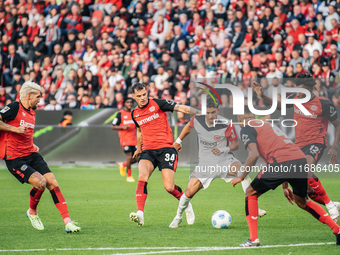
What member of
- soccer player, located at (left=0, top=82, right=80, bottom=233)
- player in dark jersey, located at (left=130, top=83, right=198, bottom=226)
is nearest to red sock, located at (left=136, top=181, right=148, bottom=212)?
player in dark jersey, located at (left=130, top=83, right=198, bottom=226)

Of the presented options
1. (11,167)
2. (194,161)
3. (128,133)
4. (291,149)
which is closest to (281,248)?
(291,149)

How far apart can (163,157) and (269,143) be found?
274 cm

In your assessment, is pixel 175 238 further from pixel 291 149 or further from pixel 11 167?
pixel 11 167

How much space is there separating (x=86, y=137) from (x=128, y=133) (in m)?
3.83

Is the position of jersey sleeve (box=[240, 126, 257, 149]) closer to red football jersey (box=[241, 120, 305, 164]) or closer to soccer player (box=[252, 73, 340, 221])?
red football jersey (box=[241, 120, 305, 164])

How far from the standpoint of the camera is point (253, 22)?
23.0 metres

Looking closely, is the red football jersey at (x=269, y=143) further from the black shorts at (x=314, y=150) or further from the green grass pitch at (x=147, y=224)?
the black shorts at (x=314, y=150)

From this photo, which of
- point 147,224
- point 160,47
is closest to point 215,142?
point 147,224

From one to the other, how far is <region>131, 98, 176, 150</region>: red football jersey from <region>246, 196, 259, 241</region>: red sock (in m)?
2.83

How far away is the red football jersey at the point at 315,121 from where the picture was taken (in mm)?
10594

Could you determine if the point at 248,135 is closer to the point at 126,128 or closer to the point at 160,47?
the point at 126,128

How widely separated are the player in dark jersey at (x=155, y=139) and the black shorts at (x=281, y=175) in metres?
2.61

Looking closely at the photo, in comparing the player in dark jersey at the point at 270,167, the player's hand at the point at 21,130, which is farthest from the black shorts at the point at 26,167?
the player in dark jersey at the point at 270,167

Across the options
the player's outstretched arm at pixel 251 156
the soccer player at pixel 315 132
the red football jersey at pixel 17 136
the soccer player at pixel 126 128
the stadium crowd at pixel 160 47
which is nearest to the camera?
the player's outstretched arm at pixel 251 156
